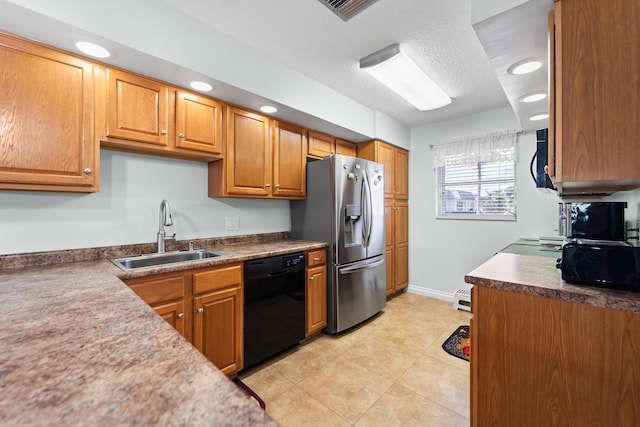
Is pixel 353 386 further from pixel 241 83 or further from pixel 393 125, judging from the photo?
pixel 393 125

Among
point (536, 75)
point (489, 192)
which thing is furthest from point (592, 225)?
point (489, 192)

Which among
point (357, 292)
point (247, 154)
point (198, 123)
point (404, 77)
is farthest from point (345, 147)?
point (198, 123)

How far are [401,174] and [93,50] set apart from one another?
3.42 meters

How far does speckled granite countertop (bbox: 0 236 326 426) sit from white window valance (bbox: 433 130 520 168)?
3.75m

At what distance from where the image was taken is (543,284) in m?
1.16

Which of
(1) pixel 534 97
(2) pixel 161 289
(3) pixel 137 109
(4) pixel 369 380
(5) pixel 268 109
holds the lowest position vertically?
(4) pixel 369 380

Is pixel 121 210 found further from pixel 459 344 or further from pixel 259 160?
pixel 459 344

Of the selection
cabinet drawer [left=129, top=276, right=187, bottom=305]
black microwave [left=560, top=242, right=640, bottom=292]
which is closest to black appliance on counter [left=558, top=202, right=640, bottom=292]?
black microwave [left=560, top=242, right=640, bottom=292]

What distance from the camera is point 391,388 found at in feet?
6.40

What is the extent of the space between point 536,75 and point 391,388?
2.13 metres

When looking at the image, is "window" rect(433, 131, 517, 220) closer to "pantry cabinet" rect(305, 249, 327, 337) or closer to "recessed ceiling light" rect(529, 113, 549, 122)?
"recessed ceiling light" rect(529, 113, 549, 122)

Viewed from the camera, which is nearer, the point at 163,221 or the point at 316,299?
the point at 163,221

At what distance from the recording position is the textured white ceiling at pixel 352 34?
1.73m

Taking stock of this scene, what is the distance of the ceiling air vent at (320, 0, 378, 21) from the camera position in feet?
5.35
